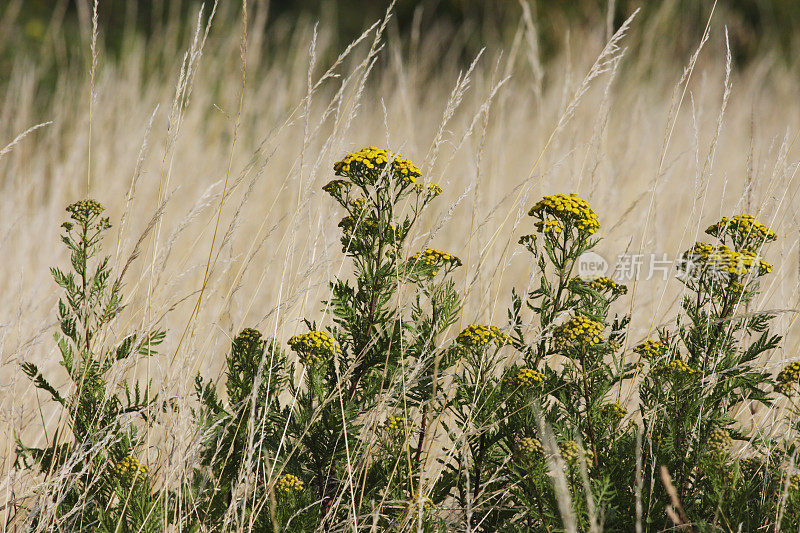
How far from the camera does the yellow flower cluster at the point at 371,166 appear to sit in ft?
4.64

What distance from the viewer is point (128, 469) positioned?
1.40 m

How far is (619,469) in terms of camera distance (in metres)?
1.45

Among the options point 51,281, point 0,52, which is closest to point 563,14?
point 0,52

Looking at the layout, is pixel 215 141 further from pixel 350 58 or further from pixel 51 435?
pixel 350 58

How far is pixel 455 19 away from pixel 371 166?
924 cm

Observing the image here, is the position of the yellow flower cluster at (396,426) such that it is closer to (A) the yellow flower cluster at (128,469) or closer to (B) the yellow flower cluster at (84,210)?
(A) the yellow flower cluster at (128,469)

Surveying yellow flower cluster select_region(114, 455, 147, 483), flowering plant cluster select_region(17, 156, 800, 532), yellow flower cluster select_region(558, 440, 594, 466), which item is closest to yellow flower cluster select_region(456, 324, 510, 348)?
flowering plant cluster select_region(17, 156, 800, 532)

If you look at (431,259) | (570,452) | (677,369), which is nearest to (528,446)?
Answer: (570,452)

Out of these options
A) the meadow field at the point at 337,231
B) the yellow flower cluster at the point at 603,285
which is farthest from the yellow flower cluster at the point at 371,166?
the yellow flower cluster at the point at 603,285

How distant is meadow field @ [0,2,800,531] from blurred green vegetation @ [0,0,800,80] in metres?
0.27

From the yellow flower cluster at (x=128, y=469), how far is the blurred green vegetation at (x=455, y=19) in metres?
6.39

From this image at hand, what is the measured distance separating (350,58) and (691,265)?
739 cm

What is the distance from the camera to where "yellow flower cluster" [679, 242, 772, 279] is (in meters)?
1.41

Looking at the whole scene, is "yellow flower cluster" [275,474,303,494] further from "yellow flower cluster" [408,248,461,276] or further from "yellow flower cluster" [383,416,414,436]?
"yellow flower cluster" [408,248,461,276]
